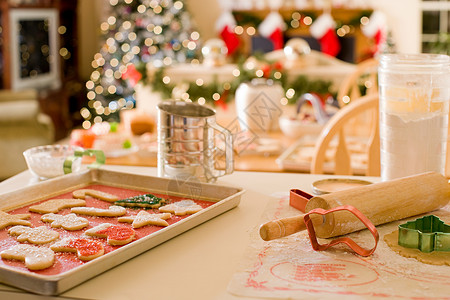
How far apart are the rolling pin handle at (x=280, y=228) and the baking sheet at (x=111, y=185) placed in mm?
163

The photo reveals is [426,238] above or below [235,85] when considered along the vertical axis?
below

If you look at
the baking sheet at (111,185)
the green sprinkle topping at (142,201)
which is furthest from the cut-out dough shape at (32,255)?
the green sprinkle topping at (142,201)

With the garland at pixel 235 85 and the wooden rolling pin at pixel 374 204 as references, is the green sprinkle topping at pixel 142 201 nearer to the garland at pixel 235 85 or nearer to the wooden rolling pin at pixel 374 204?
the wooden rolling pin at pixel 374 204

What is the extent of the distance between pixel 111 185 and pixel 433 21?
7119 mm

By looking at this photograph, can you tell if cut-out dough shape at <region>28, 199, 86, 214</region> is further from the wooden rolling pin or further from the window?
the window

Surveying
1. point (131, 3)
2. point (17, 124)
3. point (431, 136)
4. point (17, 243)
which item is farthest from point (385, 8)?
point (17, 243)

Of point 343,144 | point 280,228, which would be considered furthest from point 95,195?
point 343,144

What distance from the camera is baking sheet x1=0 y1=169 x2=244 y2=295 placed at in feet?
2.77

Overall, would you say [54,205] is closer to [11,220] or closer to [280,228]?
[11,220]

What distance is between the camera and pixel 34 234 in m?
1.03

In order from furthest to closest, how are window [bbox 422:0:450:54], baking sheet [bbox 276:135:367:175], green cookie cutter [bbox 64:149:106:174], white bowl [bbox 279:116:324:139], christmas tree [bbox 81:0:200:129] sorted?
window [bbox 422:0:450:54]
christmas tree [bbox 81:0:200:129]
white bowl [bbox 279:116:324:139]
baking sheet [bbox 276:135:367:175]
green cookie cutter [bbox 64:149:106:174]

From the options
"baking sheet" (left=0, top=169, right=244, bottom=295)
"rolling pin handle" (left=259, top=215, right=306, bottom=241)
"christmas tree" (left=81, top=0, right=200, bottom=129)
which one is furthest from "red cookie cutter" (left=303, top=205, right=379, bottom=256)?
"christmas tree" (left=81, top=0, right=200, bottom=129)

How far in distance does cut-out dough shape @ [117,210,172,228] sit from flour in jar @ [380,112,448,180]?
51 cm

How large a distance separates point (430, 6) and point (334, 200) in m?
7.23
